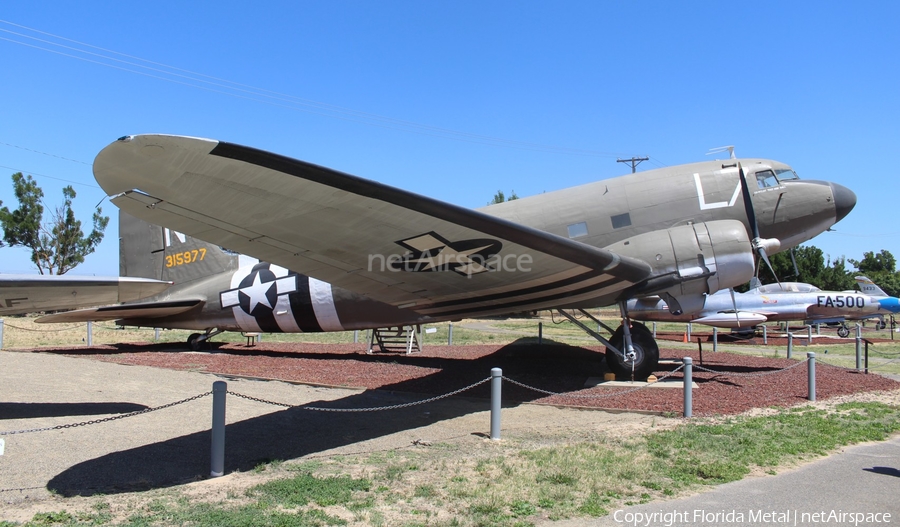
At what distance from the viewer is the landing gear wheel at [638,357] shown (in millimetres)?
11219

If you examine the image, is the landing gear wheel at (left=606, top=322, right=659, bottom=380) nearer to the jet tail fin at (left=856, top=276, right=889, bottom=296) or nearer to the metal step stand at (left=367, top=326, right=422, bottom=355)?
the metal step stand at (left=367, top=326, right=422, bottom=355)

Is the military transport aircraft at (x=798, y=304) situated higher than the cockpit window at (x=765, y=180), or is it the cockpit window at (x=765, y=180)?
the cockpit window at (x=765, y=180)

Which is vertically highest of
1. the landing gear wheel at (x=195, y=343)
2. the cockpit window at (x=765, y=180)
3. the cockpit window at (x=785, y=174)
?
the cockpit window at (x=785, y=174)

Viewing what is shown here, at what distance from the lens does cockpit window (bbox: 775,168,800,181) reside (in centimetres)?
1122

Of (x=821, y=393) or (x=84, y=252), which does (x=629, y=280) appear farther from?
(x=84, y=252)

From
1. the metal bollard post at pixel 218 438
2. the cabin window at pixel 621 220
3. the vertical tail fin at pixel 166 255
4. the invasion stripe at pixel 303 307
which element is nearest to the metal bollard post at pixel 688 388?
the cabin window at pixel 621 220

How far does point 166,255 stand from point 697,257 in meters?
14.1

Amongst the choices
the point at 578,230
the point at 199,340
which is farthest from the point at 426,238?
the point at 199,340

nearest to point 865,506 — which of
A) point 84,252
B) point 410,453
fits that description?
point 410,453

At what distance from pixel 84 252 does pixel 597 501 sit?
202 ft

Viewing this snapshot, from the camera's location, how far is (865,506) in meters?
4.73

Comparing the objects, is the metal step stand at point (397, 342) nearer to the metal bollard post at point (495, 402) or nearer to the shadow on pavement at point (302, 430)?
the shadow on pavement at point (302, 430)

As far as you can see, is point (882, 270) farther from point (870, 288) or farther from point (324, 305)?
point (324, 305)

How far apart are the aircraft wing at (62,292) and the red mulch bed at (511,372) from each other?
3800 mm
